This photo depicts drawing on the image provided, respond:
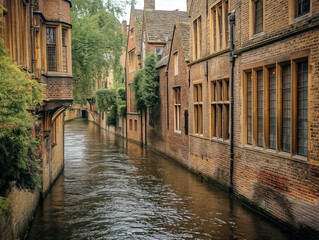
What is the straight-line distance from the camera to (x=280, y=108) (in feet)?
32.3

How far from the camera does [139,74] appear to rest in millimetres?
28375

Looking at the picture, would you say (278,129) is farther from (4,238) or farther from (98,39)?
(98,39)

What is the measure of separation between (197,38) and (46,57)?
707 cm

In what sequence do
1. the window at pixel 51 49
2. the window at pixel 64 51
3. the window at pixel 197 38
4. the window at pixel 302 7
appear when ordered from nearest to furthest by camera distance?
the window at pixel 302 7 < the window at pixel 51 49 < the window at pixel 64 51 < the window at pixel 197 38

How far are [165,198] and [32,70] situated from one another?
6272 millimetres

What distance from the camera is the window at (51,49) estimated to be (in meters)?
13.6

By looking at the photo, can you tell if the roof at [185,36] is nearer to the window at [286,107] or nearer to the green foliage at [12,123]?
the window at [286,107]

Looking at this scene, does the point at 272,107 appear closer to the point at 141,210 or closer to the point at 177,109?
the point at 141,210

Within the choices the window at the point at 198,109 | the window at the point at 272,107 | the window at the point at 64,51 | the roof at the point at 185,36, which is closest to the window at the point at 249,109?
the window at the point at 272,107

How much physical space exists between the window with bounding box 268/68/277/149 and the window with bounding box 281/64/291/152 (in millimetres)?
473

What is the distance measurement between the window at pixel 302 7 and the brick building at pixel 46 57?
23.3ft

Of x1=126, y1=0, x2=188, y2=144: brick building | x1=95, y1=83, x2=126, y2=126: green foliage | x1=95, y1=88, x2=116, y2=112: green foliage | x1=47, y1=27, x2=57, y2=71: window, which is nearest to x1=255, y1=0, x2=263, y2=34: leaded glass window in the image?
x1=47, y1=27, x2=57, y2=71: window

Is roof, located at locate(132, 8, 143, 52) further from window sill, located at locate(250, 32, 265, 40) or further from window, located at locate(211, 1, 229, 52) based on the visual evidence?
window sill, located at locate(250, 32, 265, 40)

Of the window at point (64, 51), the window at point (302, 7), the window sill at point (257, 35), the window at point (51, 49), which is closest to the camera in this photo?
the window at point (302, 7)
